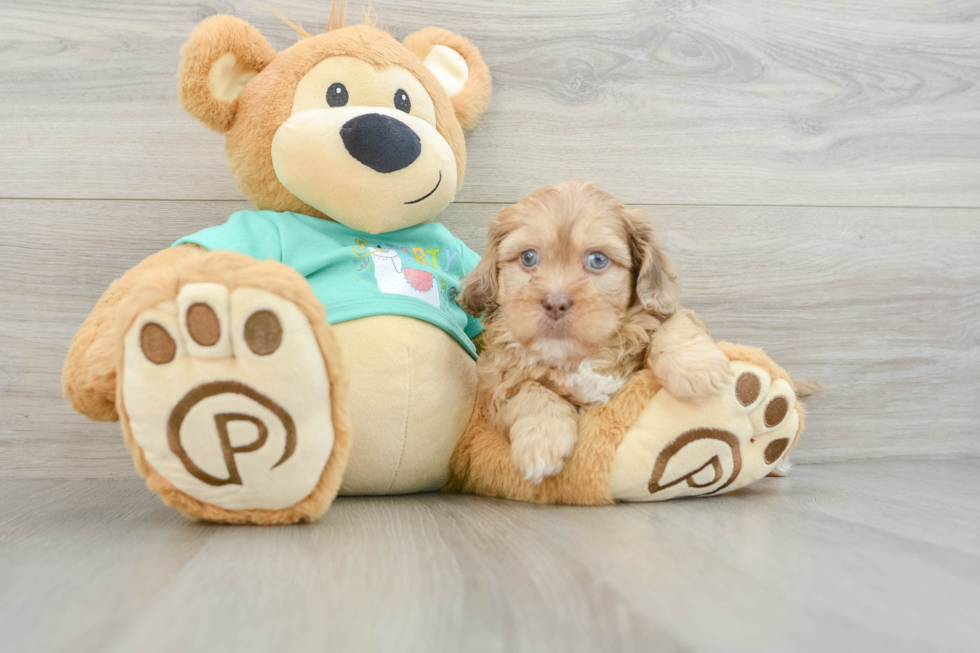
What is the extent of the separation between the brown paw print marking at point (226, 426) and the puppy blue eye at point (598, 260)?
52 cm

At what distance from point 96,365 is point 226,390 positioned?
0.23m

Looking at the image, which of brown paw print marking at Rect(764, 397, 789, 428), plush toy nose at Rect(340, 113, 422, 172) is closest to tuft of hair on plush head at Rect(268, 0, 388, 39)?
plush toy nose at Rect(340, 113, 422, 172)

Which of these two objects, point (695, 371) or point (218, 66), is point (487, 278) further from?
point (218, 66)

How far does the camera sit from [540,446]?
1.00m

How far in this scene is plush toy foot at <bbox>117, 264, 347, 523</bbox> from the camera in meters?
0.80

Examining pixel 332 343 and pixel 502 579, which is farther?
pixel 332 343

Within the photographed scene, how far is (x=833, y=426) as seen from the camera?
66.1 inches

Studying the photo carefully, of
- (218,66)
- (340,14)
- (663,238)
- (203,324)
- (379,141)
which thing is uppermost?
(340,14)

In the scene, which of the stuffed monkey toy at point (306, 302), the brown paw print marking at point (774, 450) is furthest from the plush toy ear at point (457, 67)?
the brown paw print marking at point (774, 450)

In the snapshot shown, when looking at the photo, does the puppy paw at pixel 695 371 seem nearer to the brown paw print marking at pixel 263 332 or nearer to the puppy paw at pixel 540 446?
the puppy paw at pixel 540 446

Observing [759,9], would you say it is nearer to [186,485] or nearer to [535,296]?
[535,296]

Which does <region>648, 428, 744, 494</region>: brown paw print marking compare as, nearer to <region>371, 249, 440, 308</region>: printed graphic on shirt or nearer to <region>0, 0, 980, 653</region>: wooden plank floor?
<region>0, 0, 980, 653</region>: wooden plank floor

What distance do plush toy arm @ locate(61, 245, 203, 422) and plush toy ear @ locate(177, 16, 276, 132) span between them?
36 centimetres

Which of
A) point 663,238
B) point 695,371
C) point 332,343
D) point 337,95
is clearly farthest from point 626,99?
point 332,343
